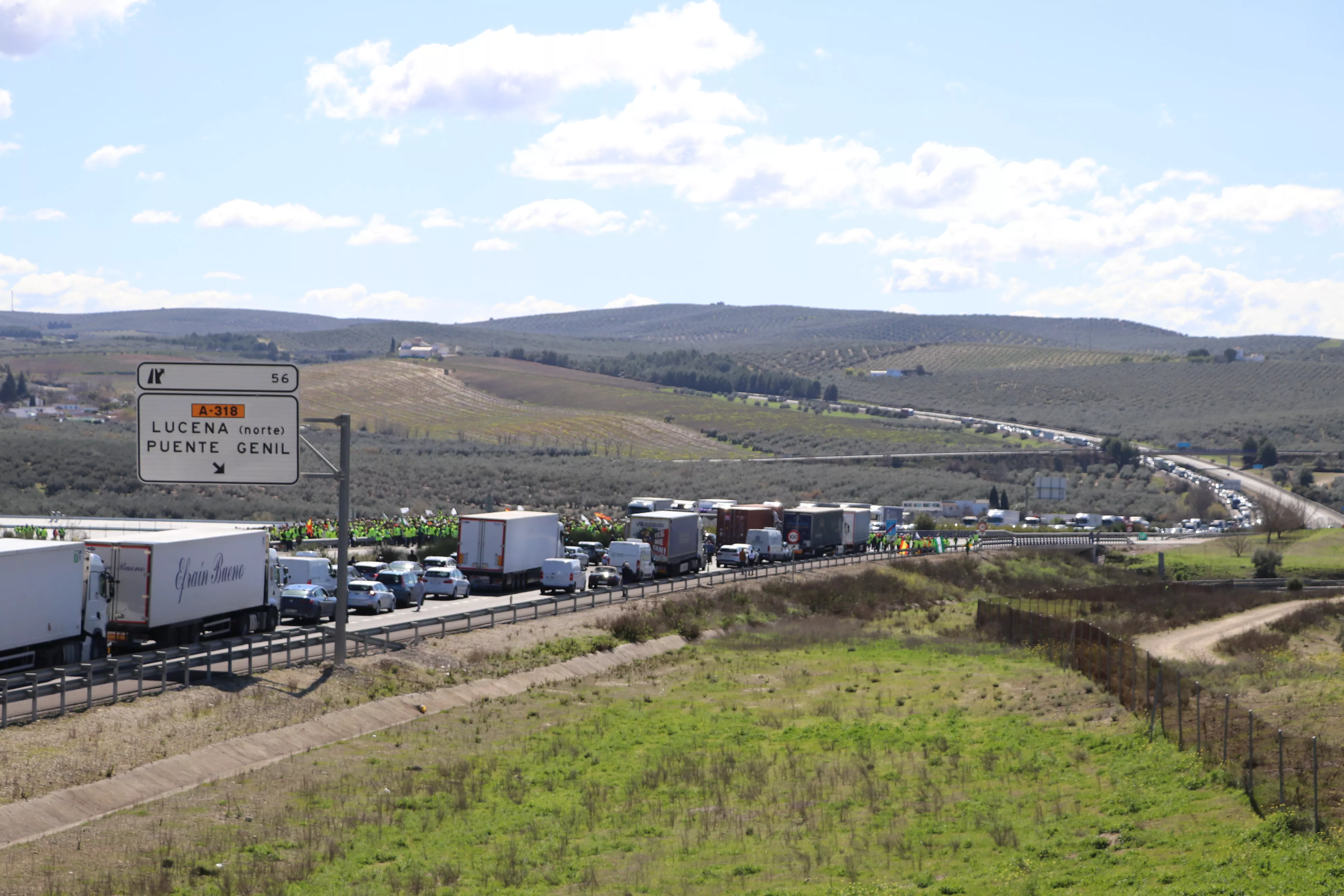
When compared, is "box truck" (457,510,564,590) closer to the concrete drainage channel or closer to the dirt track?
the concrete drainage channel

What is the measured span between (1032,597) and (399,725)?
39998 mm

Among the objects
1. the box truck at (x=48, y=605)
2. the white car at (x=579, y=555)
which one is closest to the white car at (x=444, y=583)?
the white car at (x=579, y=555)

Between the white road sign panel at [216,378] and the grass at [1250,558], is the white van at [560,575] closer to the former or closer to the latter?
the white road sign panel at [216,378]

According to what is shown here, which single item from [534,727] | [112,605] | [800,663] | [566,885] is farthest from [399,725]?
[800,663]

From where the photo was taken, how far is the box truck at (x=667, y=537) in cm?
5994

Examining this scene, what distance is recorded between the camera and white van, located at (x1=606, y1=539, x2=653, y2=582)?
192 feet

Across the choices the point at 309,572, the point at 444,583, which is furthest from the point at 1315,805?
the point at 444,583

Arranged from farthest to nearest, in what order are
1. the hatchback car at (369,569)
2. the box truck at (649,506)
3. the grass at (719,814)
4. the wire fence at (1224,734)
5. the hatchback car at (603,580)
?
the box truck at (649,506)
the hatchback car at (603,580)
the hatchback car at (369,569)
the wire fence at (1224,734)
the grass at (719,814)

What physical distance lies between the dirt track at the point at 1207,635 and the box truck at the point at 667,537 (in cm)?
2022

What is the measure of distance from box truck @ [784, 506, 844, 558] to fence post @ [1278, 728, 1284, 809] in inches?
2161

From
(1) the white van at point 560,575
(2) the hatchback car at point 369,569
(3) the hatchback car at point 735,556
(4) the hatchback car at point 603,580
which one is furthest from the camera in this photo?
(3) the hatchback car at point 735,556

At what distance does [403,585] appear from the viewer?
153 feet

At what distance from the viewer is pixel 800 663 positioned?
41344 millimetres

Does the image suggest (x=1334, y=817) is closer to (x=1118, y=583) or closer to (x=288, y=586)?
(x=288, y=586)
